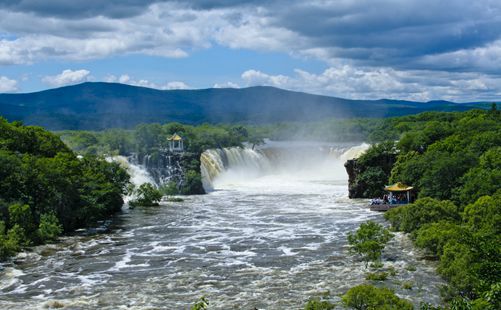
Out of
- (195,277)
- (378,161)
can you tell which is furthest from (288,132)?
(195,277)

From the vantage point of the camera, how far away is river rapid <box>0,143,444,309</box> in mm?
25359

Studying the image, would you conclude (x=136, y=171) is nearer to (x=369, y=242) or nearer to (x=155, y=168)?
(x=155, y=168)

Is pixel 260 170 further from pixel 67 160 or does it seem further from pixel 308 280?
pixel 308 280

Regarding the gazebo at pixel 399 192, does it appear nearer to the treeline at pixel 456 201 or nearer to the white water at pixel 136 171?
the treeline at pixel 456 201

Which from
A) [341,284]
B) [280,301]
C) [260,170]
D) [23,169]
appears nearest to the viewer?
[280,301]

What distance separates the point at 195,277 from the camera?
2908cm

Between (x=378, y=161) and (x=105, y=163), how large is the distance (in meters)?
27.6

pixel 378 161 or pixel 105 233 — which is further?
pixel 378 161

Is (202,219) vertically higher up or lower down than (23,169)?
lower down

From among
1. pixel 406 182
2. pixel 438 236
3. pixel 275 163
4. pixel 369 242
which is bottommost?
pixel 369 242

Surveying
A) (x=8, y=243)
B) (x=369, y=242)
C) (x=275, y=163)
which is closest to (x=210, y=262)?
(x=369, y=242)

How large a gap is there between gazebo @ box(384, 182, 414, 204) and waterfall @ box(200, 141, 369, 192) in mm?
26719

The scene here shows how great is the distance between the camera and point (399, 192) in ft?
169

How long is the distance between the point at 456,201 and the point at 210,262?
20.6m
